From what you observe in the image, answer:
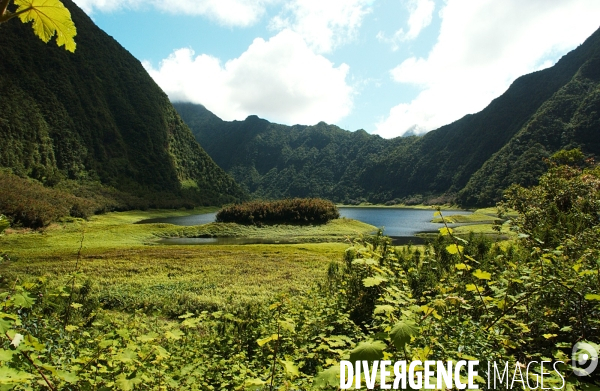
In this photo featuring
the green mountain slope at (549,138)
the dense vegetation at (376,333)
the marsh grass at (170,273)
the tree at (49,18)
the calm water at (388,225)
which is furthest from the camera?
the green mountain slope at (549,138)

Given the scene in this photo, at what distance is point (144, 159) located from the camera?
141 m

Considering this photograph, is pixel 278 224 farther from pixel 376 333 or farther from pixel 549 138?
pixel 549 138

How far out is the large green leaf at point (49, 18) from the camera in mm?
1508

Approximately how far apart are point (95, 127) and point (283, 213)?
11396 centimetres

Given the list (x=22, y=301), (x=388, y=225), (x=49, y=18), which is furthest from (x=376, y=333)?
(x=388, y=225)

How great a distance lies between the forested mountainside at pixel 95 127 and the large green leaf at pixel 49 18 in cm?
10282

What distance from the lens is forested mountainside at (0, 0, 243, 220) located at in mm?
97250

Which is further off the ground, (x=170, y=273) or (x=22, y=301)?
(x=22, y=301)

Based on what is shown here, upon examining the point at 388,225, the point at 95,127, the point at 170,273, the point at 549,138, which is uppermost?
the point at 95,127

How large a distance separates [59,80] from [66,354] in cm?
15962

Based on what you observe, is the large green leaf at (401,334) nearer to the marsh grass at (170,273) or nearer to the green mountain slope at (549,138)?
the marsh grass at (170,273)

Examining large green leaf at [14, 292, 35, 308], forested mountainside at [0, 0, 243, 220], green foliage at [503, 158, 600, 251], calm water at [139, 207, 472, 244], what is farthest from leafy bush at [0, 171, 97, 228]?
green foliage at [503, 158, 600, 251]

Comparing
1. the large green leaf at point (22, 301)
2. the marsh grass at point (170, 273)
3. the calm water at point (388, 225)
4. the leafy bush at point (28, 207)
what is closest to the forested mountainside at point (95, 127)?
the calm water at point (388, 225)

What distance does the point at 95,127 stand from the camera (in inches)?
5079
